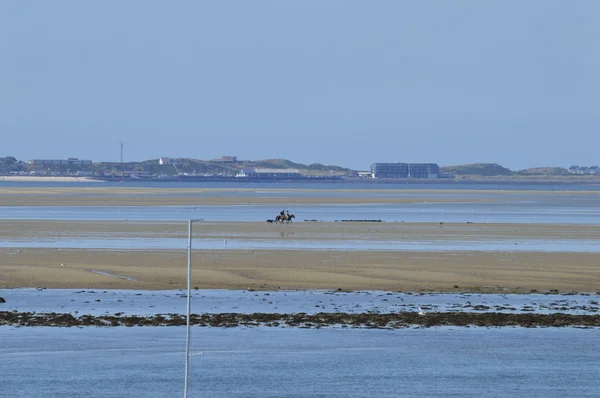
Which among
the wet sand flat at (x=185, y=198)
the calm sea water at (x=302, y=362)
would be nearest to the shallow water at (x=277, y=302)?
the calm sea water at (x=302, y=362)

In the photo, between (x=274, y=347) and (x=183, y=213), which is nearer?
(x=274, y=347)

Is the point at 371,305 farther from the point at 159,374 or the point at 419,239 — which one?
the point at 419,239

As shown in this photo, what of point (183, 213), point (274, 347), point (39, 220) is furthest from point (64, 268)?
point (183, 213)

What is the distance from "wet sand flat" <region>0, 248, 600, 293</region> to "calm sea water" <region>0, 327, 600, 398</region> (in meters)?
6.19

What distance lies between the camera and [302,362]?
54.5 feet

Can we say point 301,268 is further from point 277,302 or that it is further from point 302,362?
point 302,362

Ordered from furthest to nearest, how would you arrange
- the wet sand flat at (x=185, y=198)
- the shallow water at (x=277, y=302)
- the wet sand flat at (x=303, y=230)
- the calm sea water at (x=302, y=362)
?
the wet sand flat at (x=185, y=198)
the wet sand flat at (x=303, y=230)
the shallow water at (x=277, y=302)
the calm sea water at (x=302, y=362)

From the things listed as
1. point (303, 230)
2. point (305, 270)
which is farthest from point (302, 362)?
point (303, 230)

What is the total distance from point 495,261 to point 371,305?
31.6 ft

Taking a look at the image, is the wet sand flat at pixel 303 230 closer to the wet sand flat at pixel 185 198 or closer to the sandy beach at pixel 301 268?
the sandy beach at pixel 301 268

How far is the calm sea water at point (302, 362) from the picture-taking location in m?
15.0

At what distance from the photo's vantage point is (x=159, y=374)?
15750 mm

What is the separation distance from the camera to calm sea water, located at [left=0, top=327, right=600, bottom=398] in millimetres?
15016

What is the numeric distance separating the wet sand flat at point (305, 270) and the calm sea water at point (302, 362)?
6187 millimetres
